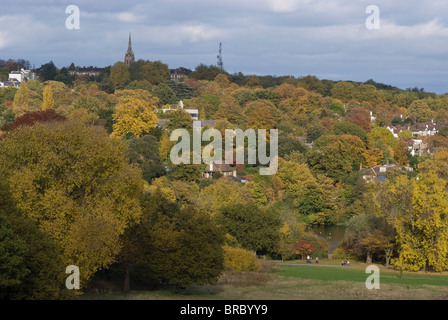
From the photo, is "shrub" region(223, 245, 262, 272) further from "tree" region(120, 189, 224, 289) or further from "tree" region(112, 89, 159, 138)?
"tree" region(112, 89, 159, 138)

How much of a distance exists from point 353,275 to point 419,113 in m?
90.6

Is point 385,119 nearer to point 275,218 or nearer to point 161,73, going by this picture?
point 161,73

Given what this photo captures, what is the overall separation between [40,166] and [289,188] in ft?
126

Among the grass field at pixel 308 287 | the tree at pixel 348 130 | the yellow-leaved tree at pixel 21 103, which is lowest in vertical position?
the grass field at pixel 308 287

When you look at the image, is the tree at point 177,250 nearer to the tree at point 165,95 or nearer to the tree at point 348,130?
the tree at point 348,130

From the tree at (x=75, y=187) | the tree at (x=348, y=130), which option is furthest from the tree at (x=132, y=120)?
the tree at (x=75, y=187)

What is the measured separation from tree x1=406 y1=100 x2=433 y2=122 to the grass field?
286 ft

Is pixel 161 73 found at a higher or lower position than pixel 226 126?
higher

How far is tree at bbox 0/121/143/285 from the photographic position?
1062 inches

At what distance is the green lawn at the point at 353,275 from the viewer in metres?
35.6

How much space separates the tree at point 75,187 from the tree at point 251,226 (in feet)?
45.7

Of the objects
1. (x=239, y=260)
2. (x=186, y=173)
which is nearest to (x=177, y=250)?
(x=239, y=260)

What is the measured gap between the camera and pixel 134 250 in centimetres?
3050
